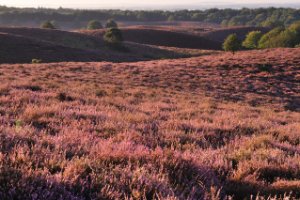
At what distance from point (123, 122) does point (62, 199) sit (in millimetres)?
5306

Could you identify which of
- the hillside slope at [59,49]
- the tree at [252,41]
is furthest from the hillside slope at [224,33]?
the hillside slope at [59,49]

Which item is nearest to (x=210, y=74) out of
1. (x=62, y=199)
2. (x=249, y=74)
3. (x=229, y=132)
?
(x=249, y=74)

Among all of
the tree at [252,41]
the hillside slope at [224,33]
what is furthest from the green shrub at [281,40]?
the hillside slope at [224,33]

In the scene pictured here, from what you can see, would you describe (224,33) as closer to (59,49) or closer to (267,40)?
(267,40)

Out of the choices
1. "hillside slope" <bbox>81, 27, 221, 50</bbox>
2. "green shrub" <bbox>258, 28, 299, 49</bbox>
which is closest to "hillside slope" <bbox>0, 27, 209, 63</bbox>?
"hillside slope" <bbox>81, 27, 221, 50</bbox>

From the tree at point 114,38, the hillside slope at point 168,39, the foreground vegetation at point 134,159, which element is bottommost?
the hillside slope at point 168,39

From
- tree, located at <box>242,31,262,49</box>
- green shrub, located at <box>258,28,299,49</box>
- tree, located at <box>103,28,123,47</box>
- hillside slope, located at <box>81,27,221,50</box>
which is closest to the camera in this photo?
tree, located at <box>103,28,123,47</box>

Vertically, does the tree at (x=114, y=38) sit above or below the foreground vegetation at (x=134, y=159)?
below

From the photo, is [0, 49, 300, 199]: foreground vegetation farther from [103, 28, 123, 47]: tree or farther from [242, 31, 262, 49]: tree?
[242, 31, 262, 49]: tree

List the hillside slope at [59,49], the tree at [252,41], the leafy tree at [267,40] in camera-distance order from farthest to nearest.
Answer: the tree at [252,41] → the leafy tree at [267,40] → the hillside slope at [59,49]

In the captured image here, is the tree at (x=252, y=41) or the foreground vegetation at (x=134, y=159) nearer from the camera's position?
the foreground vegetation at (x=134, y=159)

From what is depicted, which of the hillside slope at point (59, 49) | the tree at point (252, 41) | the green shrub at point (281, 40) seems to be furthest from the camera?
the tree at point (252, 41)

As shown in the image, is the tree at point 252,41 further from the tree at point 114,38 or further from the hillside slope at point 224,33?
the tree at point 114,38

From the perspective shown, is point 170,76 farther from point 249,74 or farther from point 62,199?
point 62,199
